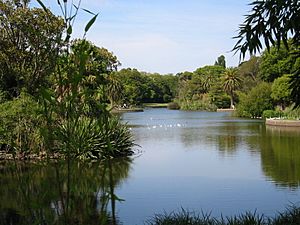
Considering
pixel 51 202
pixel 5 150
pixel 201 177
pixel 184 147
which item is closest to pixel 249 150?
pixel 184 147

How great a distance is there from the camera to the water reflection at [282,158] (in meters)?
10.9

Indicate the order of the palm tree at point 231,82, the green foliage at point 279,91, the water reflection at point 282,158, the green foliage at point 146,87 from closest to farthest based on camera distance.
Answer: the water reflection at point 282,158
the green foliage at point 279,91
the palm tree at point 231,82
the green foliage at point 146,87

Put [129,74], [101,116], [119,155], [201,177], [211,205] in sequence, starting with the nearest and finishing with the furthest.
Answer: [101,116]
[211,205]
[201,177]
[119,155]
[129,74]

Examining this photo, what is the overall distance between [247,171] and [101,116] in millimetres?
11283

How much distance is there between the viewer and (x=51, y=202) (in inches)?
69.9

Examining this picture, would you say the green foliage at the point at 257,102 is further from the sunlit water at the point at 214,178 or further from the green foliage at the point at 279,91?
the sunlit water at the point at 214,178

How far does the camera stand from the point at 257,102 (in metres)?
39.9

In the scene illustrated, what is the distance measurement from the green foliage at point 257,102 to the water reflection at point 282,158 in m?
18.2

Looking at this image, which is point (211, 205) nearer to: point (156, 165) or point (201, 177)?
point (201, 177)

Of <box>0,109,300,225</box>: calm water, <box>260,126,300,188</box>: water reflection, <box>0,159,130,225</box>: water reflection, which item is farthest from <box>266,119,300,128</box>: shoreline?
<box>0,159,130,225</box>: water reflection

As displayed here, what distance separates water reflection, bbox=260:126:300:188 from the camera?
430 inches

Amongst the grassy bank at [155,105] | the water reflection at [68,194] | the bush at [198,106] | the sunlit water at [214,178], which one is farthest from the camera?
the grassy bank at [155,105]

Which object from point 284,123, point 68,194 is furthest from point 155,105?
point 68,194

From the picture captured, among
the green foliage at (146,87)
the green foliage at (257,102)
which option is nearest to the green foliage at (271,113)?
the green foliage at (257,102)
